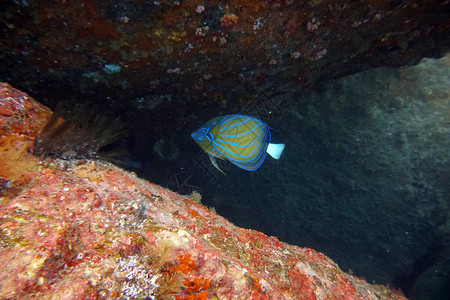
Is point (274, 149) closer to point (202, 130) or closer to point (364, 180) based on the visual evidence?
point (202, 130)

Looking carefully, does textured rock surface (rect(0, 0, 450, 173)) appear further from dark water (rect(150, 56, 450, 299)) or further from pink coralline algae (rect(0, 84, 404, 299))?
dark water (rect(150, 56, 450, 299))

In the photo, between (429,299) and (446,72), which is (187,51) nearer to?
(446,72)

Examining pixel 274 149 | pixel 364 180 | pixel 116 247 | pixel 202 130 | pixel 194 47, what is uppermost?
pixel 194 47

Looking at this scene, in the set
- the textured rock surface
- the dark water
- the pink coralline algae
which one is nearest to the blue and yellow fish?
the textured rock surface

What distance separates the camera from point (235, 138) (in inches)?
116

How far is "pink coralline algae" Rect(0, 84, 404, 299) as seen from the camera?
4.25ft

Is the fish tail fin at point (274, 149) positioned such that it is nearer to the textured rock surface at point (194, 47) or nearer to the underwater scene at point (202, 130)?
the underwater scene at point (202, 130)

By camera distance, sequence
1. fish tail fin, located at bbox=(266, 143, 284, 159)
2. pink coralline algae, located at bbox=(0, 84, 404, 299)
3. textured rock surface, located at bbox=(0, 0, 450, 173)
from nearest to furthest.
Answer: pink coralline algae, located at bbox=(0, 84, 404, 299)
textured rock surface, located at bbox=(0, 0, 450, 173)
fish tail fin, located at bbox=(266, 143, 284, 159)

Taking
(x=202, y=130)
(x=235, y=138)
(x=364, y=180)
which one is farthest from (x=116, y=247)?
(x=364, y=180)

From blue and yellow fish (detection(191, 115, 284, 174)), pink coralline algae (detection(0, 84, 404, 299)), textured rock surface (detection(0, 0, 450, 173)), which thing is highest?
textured rock surface (detection(0, 0, 450, 173))

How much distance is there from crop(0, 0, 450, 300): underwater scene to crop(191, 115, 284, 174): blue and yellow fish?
19 millimetres

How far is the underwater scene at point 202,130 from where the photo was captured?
1.53 meters

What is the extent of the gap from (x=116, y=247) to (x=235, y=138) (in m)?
1.84

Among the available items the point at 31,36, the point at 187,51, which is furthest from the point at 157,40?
the point at 31,36
